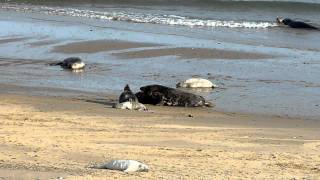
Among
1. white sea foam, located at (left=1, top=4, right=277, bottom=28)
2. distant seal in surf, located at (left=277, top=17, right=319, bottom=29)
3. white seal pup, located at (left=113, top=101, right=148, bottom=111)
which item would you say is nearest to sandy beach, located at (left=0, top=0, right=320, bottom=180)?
white seal pup, located at (left=113, top=101, right=148, bottom=111)

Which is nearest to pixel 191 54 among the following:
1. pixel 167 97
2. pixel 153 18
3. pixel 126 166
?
pixel 167 97

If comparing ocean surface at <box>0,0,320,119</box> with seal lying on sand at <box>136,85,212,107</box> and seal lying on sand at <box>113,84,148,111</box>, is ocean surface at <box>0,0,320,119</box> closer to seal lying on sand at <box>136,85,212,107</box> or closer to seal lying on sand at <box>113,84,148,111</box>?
seal lying on sand at <box>136,85,212,107</box>

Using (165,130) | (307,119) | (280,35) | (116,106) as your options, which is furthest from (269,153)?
(280,35)

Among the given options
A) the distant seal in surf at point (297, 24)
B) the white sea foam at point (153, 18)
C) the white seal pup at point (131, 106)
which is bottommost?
the white seal pup at point (131, 106)

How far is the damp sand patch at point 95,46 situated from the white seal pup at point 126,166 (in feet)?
37.4

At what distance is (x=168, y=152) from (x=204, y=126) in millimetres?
2138

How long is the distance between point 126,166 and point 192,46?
12.3 metres

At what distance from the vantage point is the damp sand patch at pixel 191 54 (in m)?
16.5

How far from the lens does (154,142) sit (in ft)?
25.4

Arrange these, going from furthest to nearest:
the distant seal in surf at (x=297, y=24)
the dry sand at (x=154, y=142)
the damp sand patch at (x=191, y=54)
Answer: the distant seal in surf at (x=297, y=24) < the damp sand patch at (x=191, y=54) < the dry sand at (x=154, y=142)

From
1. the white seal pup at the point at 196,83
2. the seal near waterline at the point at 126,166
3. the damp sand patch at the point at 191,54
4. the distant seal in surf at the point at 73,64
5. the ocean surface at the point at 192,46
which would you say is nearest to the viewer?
the seal near waterline at the point at 126,166

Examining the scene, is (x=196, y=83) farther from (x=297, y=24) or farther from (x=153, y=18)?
(x=153, y=18)

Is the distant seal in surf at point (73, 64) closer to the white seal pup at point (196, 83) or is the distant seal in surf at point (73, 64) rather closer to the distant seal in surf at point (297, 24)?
the white seal pup at point (196, 83)

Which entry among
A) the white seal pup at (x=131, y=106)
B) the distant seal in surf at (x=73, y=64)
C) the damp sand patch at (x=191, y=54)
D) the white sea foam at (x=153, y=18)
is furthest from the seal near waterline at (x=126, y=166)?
the white sea foam at (x=153, y=18)
